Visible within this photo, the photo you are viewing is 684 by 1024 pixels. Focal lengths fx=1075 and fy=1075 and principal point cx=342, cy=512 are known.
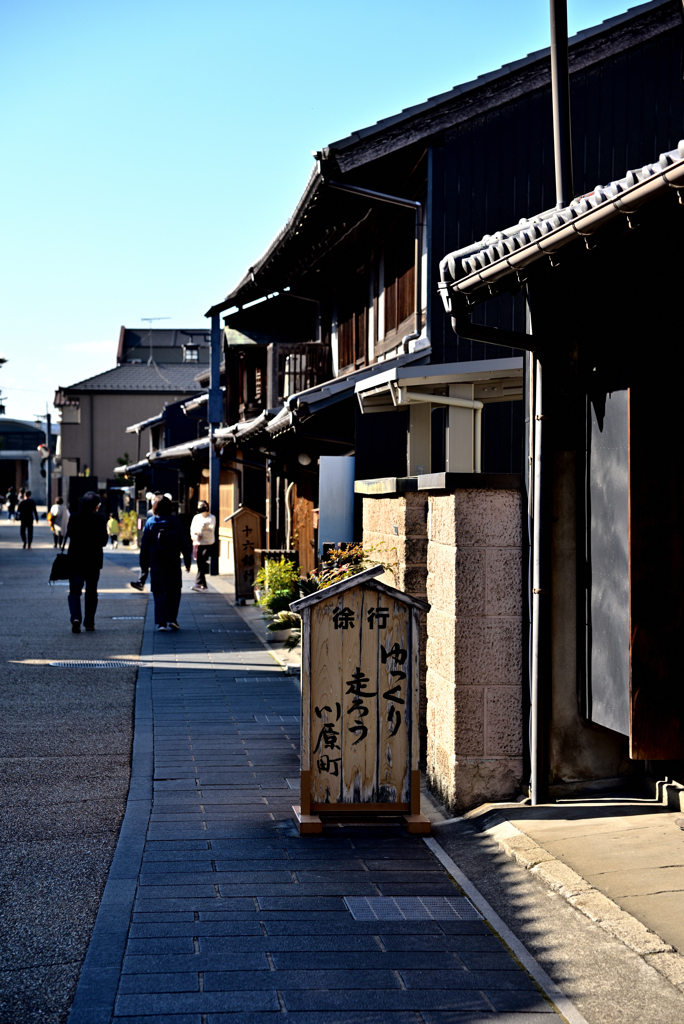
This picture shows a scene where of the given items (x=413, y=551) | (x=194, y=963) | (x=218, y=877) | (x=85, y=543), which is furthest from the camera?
(x=85, y=543)

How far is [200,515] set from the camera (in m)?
23.8

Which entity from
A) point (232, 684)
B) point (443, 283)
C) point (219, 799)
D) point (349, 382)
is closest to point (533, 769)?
point (219, 799)

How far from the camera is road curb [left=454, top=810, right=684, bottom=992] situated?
13.8 feet

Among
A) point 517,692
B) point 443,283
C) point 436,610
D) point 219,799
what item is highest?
point 443,283

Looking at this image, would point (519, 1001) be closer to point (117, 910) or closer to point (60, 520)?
point (117, 910)

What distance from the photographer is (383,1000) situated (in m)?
3.97

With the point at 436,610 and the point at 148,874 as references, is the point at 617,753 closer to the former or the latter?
the point at 436,610

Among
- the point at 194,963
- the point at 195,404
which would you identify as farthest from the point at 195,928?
the point at 195,404

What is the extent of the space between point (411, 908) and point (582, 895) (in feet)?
2.57

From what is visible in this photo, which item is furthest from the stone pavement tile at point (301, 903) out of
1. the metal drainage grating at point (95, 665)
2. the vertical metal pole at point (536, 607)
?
the metal drainage grating at point (95, 665)

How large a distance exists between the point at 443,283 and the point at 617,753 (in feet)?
9.91

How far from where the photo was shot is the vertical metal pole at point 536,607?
6.29 meters

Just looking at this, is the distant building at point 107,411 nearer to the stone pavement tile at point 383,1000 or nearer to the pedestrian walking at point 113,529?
the pedestrian walking at point 113,529

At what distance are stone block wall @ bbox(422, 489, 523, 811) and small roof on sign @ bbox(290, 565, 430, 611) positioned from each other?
0.34 meters
